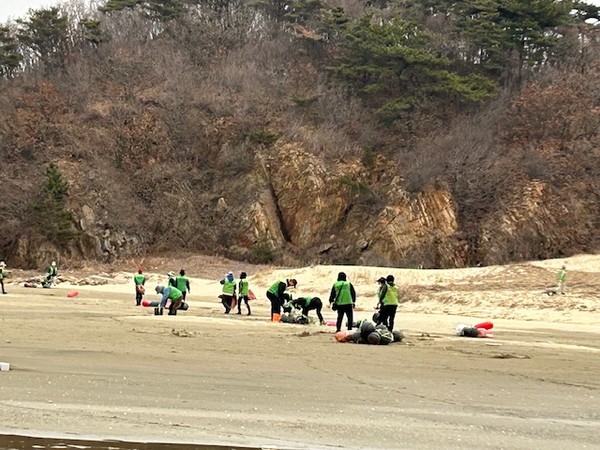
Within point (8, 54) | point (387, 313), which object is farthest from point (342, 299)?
point (8, 54)

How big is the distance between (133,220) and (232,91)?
11618 millimetres

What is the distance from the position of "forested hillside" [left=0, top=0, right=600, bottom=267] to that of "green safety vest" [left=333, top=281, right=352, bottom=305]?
23.4m

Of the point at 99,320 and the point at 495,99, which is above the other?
the point at 495,99

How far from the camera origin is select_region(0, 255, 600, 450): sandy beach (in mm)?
7586

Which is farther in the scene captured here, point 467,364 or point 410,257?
point 410,257

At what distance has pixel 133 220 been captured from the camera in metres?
45.4

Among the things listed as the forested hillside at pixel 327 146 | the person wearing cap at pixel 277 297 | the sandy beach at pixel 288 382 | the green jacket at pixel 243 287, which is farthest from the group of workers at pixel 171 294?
the forested hillside at pixel 327 146

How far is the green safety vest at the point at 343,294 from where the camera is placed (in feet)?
59.4

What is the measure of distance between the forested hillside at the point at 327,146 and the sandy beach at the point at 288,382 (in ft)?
65.9

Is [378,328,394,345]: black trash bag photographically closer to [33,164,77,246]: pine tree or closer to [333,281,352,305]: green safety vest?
[333,281,352,305]: green safety vest

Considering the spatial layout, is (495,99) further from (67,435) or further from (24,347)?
(67,435)

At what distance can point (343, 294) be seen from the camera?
1814cm

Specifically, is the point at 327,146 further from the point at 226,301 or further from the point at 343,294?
the point at 343,294

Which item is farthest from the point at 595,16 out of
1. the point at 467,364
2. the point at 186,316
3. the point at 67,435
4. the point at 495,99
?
the point at 67,435
